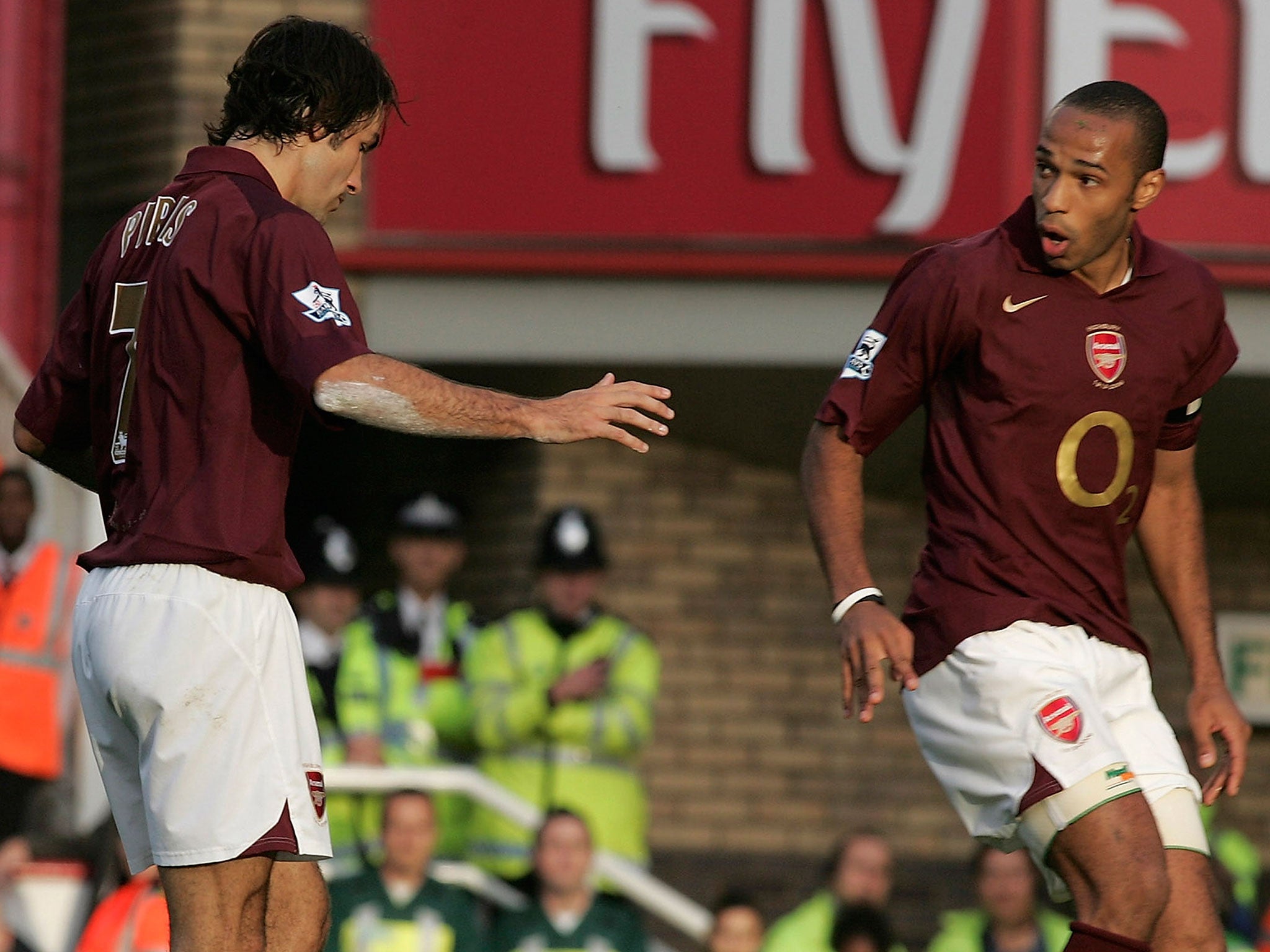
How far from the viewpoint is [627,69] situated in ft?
33.1

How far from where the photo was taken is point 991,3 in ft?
32.5

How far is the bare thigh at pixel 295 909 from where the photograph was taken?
14.5 feet

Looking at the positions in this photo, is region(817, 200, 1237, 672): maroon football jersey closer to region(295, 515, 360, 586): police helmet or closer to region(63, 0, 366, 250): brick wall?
region(295, 515, 360, 586): police helmet

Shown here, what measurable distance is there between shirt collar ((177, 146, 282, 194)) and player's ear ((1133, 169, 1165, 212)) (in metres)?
1.84

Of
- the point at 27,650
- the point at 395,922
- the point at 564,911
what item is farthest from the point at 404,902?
the point at 27,650

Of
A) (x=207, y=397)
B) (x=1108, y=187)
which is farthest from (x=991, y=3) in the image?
(x=207, y=397)

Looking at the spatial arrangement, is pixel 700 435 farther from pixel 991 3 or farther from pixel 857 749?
Result: pixel 991 3

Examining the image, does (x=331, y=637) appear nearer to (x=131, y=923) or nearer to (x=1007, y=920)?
(x=131, y=923)

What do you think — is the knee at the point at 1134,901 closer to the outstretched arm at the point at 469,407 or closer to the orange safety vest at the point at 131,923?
the outstretched arm at the point at 469,407

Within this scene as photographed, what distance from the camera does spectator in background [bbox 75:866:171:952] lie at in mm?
7559

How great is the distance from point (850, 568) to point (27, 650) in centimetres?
477

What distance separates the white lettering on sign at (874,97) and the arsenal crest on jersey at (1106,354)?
5.11m

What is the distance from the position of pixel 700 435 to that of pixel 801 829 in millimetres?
2019

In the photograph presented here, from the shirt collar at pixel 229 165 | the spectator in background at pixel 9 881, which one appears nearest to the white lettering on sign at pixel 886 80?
the spectator in background at pixel 9 881
